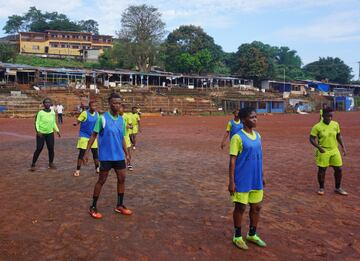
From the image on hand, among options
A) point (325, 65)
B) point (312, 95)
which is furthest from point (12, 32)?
point (325, 65)

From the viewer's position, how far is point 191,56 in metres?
63.4

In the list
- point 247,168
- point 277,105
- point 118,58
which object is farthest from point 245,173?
point 118,58

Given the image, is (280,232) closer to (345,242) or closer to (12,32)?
(345,242)

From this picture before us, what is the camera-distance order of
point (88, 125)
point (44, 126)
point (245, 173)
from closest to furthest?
point (245, 173) → point (88, 125) → point (44, 126)

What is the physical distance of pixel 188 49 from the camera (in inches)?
2606

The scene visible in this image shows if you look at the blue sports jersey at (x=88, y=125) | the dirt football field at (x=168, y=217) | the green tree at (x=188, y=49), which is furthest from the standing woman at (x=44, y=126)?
the green tree at (x=188, y=49)

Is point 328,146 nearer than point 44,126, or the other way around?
point 328,146

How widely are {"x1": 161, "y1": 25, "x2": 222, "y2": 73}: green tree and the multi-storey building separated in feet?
46.6

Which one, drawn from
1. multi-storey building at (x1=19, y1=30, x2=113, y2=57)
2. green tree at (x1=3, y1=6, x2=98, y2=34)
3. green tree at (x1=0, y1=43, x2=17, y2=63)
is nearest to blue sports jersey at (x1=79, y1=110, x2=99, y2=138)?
green tree at (x1=0, y1=43, x2=17, y2=63)

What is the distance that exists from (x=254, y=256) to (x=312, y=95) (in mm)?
66629

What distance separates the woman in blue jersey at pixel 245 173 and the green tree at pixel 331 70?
282ft

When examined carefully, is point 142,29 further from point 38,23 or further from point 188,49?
point 38,23

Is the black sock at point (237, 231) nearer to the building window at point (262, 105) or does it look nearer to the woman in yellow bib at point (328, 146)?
the woman in yellow bib at point (328, 146)

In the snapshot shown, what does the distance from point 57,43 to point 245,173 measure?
2886 inches
